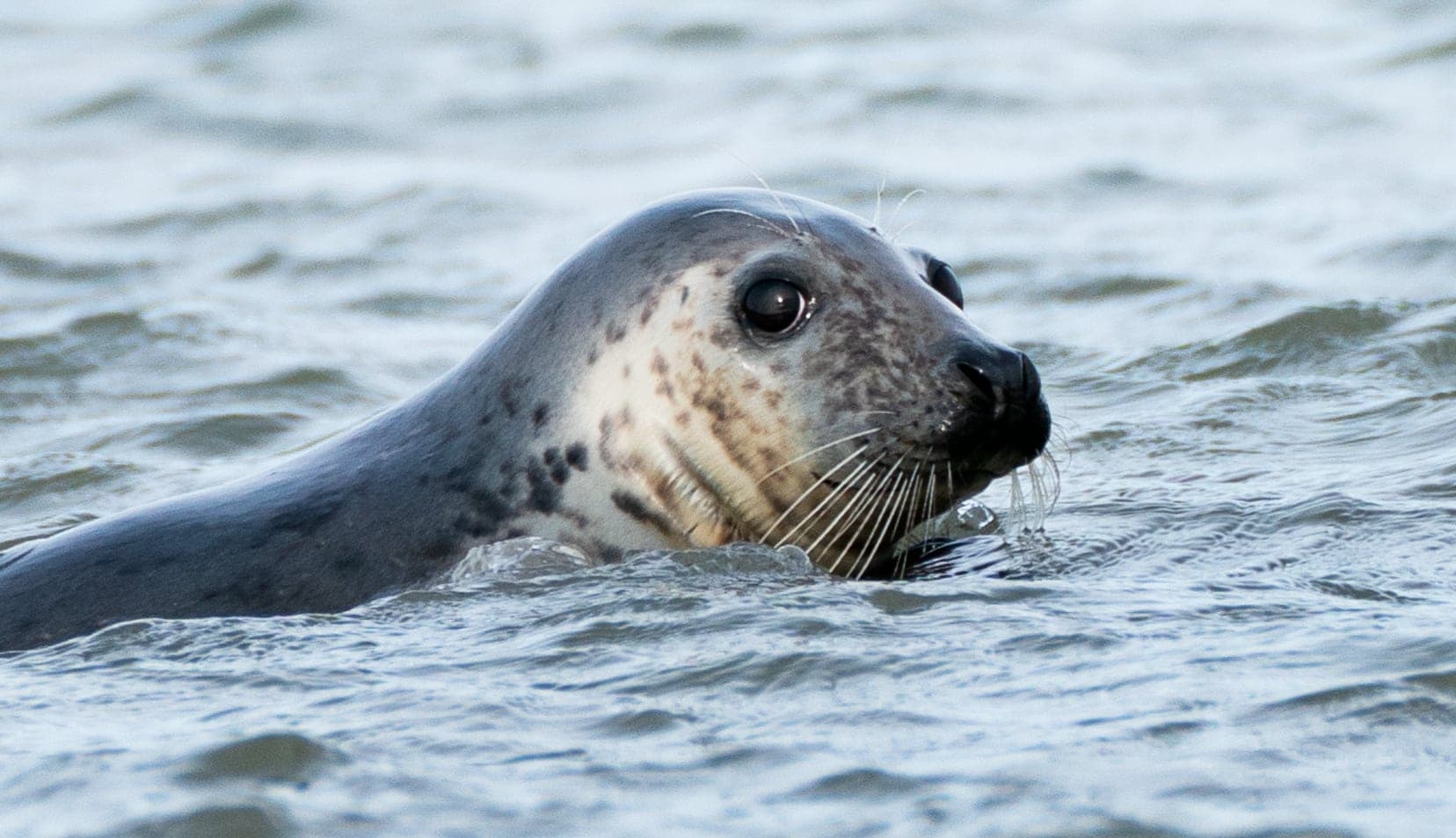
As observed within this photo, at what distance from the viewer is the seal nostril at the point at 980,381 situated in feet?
15.3

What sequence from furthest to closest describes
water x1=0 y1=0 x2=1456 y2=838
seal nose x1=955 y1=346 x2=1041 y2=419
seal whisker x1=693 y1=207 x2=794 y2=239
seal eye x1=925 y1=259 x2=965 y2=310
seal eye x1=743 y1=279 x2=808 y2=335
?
seal eye x1=925 y1=259 x2=965 y2=310 → seal whisker x1=693 y1=207 x2=794 y2=239 → seal eye x1=743 y1=279 x2=808 y2=335 → seal nose x1=955 y1=346 x2=1041 y2=419 → water x1=0 y1=0 x2=1456 y2=838

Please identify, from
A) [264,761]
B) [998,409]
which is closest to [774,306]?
[998,409]

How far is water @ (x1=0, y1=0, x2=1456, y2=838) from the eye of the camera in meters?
3.53

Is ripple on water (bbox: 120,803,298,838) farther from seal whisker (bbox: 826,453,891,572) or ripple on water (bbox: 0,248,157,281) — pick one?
ripple on water (bbox: 0,248,157,281)

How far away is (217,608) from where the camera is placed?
15.2 ft

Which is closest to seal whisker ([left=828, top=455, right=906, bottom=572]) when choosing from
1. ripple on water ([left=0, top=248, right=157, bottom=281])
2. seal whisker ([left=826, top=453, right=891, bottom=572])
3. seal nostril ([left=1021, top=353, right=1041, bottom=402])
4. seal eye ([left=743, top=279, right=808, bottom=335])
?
seal whisker ([left=826, top=453, right=891, bottom=572])

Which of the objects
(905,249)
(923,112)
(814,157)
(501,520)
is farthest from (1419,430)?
(923,112)

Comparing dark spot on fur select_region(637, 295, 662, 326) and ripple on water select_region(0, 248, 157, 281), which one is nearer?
dark spot on fur select_region(637, 295, 662, 326)

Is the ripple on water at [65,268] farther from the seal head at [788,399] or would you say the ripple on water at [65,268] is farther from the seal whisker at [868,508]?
the seal whisker at [868,508]

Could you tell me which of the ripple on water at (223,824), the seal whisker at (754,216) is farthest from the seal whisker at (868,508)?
the ripple on water at (223,824)

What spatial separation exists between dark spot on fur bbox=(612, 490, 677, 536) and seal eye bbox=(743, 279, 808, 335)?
1.55ft

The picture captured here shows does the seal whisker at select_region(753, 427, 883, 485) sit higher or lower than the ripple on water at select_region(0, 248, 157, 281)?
lower

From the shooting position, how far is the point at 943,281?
5.21 m

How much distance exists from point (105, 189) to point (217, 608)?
884 cm
